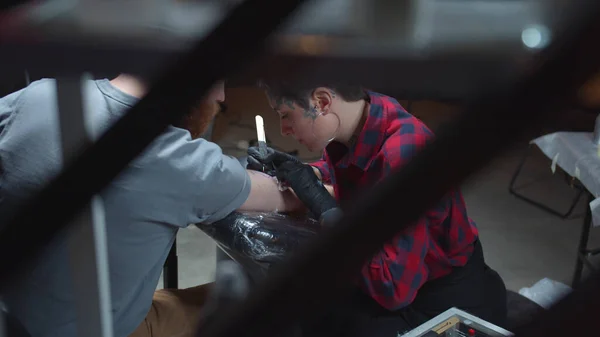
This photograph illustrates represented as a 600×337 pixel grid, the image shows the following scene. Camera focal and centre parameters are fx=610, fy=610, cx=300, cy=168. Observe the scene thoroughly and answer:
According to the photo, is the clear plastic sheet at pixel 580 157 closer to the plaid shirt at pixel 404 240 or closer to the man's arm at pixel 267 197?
the plaid shirt at pixel 404 240

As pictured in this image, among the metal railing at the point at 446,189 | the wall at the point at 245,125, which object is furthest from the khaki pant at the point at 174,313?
the wall at the point at 245,125

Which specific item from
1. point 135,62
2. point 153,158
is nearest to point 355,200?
point 135,62

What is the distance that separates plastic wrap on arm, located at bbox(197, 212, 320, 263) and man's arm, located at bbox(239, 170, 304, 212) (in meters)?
0.04

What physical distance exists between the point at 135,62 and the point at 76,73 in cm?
5

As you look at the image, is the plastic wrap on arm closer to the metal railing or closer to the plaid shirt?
the plaid shirt

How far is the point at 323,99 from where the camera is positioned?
1.46 metres

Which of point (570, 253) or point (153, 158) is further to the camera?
point (570, 253)

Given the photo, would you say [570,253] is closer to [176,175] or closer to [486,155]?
[176,175]

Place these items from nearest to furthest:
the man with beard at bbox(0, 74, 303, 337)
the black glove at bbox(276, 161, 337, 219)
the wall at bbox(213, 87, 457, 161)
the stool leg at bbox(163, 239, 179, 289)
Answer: the man with beard at bbox(0, 74, 303, 337) → the black glove at bbox(276, 161, 337, 219) → the stool leg at bbox(163, 239, 179, 289) → the wall at bbox(213, 87, 457, 161)

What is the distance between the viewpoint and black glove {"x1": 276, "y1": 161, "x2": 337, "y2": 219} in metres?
1.54

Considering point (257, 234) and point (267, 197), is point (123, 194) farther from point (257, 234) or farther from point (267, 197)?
point (267, 197)

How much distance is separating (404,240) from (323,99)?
1.38 ft

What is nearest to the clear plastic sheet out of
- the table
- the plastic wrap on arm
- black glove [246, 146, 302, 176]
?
the table

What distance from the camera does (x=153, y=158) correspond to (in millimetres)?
1112
